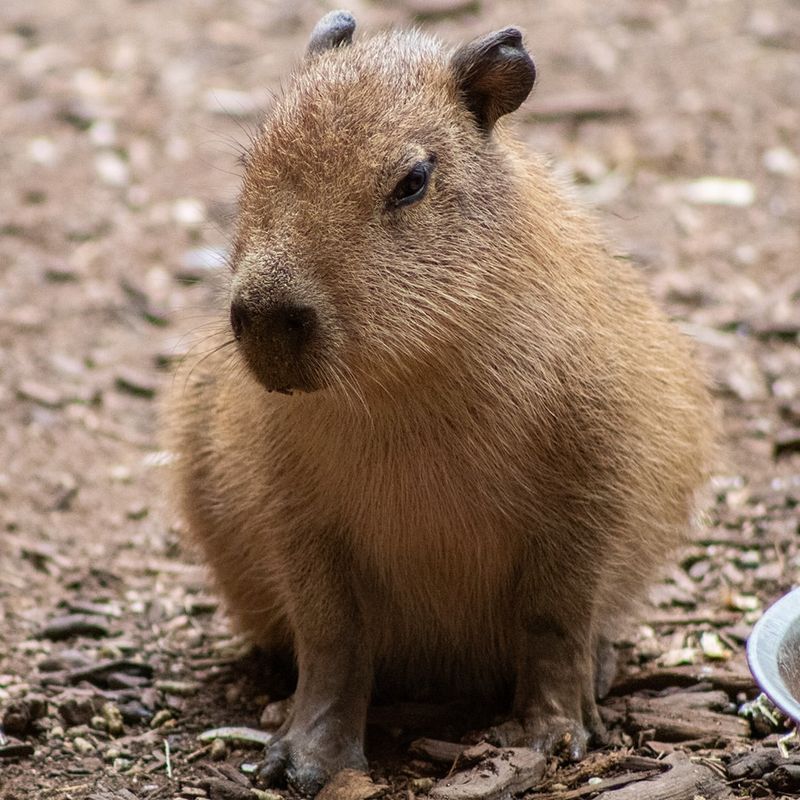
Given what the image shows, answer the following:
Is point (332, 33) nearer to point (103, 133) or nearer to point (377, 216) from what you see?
point (377, 216)

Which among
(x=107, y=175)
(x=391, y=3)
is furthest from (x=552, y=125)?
(x=107, y=175)

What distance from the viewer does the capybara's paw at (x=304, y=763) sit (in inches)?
218

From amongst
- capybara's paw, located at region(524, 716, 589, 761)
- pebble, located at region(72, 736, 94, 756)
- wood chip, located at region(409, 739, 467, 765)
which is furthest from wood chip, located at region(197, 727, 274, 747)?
capybara's paw, located at region(524, 716, 589, 761)

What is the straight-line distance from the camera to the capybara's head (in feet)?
15.5

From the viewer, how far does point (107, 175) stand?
11.2 m

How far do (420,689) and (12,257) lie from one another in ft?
17.5

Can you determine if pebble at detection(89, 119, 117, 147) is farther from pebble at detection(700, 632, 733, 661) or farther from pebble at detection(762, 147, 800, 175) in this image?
pebble at detection(700, 632, 733, 661)

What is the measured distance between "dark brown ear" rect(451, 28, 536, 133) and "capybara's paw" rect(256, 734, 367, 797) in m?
2.45

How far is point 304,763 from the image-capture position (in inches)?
220

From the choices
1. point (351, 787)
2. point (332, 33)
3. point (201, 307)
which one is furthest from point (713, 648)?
point (201, 307)

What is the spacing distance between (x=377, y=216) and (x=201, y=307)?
437 centimetres

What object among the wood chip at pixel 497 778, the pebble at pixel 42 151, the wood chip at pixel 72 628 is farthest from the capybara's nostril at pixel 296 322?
the pebble at pixel 42 151

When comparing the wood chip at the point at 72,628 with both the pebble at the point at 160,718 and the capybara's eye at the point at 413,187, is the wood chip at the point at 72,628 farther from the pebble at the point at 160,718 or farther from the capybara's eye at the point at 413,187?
the capybara's eye at the point at 413,187

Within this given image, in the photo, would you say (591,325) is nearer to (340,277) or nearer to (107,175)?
(340,277)
